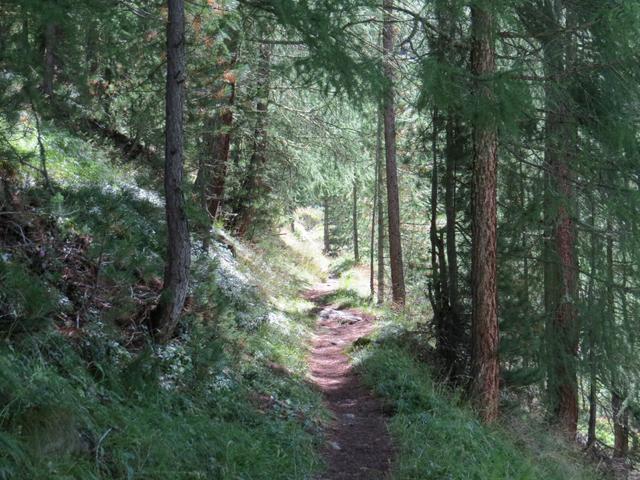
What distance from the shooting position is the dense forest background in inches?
205

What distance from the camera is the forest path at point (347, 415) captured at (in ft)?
20.9

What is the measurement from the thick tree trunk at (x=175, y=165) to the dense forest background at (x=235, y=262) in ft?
0.08

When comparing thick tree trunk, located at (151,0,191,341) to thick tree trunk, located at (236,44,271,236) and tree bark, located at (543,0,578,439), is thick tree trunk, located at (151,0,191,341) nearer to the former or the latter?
tree bark, located at (543,0,578,439)

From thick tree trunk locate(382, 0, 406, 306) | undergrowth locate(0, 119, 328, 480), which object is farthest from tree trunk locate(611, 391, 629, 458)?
undergrowth locate(0, 119, 328, 480)

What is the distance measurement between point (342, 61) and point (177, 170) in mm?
2210

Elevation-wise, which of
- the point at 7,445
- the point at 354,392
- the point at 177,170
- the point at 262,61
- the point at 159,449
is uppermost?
the point at 262,61

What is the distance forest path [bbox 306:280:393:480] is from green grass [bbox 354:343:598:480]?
21 cm

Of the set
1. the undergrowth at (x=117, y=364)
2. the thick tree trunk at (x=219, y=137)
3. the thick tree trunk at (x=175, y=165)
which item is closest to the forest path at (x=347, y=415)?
the undergrowth at (x=117, y=364)

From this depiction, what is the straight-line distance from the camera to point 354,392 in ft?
32.1

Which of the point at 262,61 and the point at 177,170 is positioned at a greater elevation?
the point at 262,61

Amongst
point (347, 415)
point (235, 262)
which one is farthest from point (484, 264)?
point (235, 262)

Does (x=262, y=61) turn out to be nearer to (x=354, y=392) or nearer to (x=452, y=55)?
(x=452, y=55)

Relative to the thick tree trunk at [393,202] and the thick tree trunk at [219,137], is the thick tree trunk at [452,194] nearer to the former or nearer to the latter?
the thick tree trunk at [219,137]

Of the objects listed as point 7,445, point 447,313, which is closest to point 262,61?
point 447,313
